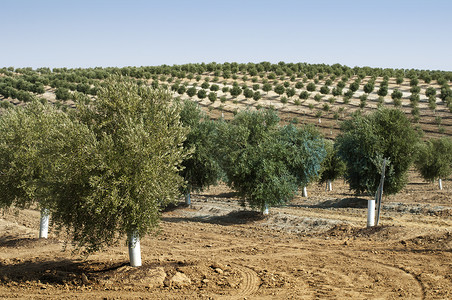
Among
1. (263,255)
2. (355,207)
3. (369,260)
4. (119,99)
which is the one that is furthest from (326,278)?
(355,207)

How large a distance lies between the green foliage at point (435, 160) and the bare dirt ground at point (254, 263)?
2345 centimetres

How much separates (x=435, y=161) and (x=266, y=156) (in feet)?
99.4

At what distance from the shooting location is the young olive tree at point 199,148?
35.8 metres

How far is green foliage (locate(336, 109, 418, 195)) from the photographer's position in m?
33.8

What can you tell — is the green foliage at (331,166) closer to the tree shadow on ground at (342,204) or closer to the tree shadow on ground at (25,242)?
the tree shadow on ground at (342,204)

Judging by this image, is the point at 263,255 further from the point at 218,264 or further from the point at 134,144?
the point at 134,144

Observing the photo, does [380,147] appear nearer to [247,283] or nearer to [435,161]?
[435,161]

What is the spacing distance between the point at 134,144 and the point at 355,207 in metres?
25.8

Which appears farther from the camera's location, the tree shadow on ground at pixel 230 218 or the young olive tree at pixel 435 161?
the young olive tree at pixel 435 161

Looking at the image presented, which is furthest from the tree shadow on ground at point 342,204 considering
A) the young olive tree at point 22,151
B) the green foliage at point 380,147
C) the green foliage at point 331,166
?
the young olive tree at point 22,151

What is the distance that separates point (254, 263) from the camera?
18.5 m

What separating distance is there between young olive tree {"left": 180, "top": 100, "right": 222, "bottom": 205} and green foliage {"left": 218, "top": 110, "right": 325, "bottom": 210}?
4618 millimetres

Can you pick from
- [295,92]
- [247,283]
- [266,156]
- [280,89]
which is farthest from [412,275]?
[295,92]

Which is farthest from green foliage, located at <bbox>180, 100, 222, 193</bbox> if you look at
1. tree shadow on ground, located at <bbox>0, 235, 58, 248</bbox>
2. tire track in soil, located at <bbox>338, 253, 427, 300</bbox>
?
tire track in soil, located at <bbox>338, 253, 427, 300</bbox>
